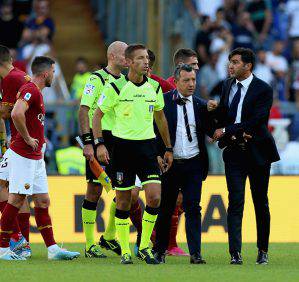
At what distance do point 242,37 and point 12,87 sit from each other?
11.0 m

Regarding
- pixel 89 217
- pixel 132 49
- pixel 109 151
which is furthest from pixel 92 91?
pixel 89 217

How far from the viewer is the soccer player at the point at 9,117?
1271 centimetres

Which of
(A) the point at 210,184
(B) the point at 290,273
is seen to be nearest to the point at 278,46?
(A) the point at 210,184

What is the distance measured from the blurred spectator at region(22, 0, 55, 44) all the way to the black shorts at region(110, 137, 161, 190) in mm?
11045

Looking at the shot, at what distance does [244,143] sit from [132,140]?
1.20 meters

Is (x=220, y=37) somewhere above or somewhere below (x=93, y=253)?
above

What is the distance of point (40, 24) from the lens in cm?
2322

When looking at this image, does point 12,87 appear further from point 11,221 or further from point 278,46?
point 278,46

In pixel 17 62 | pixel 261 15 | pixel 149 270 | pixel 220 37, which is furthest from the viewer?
pixel 261 15

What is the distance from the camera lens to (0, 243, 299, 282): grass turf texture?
426 inches

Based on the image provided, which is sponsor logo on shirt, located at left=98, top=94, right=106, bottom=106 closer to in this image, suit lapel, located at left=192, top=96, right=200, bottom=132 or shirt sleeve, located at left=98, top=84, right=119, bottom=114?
shirt sleeve, located at left=98, top=84, right=119, bottom=114

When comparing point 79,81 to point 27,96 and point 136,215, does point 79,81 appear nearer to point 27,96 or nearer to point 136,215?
point 136,215

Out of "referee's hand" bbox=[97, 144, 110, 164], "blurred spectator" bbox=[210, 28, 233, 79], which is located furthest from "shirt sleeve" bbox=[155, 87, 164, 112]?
"blurred spectator" bbox=[210, 28, 233, 79]

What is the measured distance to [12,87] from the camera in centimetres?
1270
